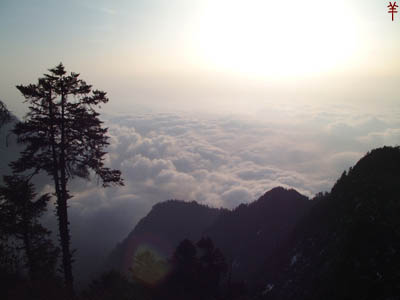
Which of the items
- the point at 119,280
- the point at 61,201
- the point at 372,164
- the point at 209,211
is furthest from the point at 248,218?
the point at 61,201

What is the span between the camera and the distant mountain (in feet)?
361

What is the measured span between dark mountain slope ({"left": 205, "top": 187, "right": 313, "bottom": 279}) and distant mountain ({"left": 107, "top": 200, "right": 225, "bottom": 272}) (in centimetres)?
1798

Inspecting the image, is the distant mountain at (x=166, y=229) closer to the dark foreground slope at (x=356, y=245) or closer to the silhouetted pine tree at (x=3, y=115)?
the dark foreground slope at (x=356, y=245)

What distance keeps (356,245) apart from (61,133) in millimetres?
18740

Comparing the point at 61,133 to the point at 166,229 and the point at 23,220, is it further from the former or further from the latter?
the point at 166,229

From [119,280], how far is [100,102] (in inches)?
501

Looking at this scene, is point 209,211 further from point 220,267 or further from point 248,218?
point 220,267

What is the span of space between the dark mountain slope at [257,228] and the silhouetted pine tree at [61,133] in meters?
53.6

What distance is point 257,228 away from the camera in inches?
3150

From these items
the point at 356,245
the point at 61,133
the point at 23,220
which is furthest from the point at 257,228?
the point at 61,133

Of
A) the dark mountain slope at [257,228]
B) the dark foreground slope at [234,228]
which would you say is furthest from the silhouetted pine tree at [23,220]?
the dark mountain slope at [257,228]

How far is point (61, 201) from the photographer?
50.3 ft

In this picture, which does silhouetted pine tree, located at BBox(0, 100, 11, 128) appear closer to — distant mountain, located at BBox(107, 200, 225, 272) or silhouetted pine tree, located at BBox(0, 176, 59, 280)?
silhouetted pine tree, located at BBox(0, 176, 59, 280)

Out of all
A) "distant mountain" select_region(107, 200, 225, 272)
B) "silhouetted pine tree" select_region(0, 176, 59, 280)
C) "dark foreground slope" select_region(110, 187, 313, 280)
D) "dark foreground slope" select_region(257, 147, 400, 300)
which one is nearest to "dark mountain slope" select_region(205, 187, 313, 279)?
"dark foreground slope" select_region(110, 187, 313, 280)
